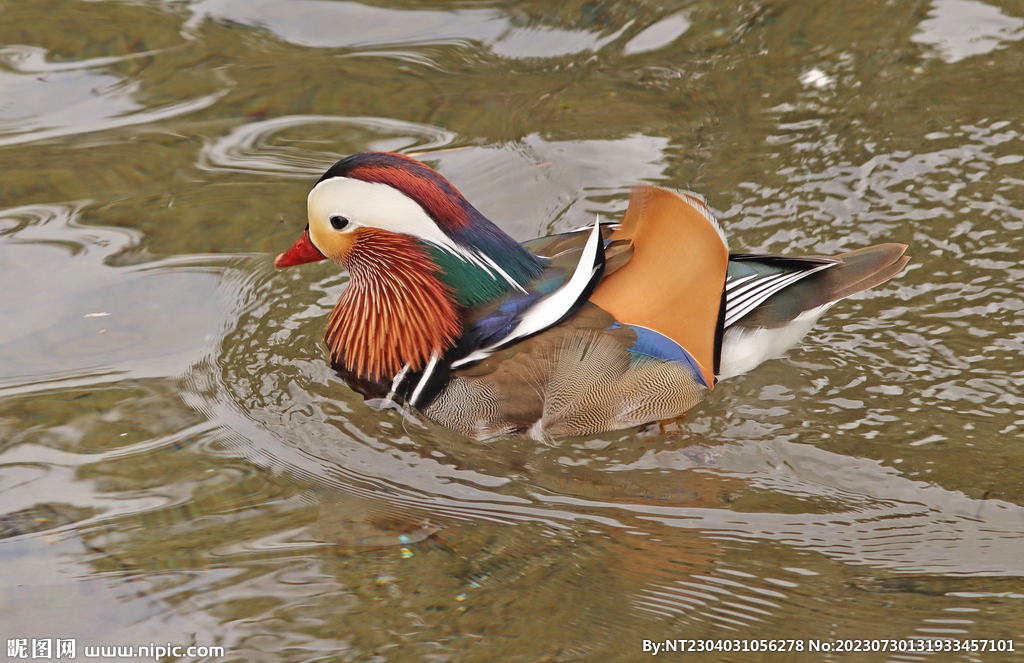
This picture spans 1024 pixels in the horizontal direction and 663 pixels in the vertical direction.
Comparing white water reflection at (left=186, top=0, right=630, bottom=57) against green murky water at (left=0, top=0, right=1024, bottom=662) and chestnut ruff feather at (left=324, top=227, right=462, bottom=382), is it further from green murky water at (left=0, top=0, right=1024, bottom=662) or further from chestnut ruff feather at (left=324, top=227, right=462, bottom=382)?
chestnut ruff feather at (left=324, top=227, right=462, bottom=382)

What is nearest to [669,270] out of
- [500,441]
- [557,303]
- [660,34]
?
[557,303]

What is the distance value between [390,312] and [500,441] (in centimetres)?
66

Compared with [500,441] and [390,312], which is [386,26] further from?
[500,441]

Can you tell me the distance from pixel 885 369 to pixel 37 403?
3.29 m

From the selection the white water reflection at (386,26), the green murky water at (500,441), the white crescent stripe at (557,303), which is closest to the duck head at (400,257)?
the white crescent stripe at (557,303)

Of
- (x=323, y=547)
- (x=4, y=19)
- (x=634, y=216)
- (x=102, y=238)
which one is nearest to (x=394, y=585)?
(x=323, y=547)

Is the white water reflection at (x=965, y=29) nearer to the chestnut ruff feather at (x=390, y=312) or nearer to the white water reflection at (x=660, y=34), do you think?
the white water reflection at (x=660, y=34)

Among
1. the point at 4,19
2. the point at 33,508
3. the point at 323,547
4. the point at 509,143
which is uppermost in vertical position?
the point at 4,19

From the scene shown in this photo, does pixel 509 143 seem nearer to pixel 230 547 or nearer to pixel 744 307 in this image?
pixel 744 307

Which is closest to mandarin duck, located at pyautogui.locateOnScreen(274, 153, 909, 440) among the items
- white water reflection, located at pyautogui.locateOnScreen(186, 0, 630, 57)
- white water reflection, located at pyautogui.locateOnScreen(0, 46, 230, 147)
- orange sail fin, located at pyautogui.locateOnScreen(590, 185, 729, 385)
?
orange sail fin, located at pyautogui.locateOnScreen(590, 185, 729, 385)

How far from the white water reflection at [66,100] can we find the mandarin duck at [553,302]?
2.11m

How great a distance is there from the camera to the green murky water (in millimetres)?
2879

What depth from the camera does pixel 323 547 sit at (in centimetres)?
310

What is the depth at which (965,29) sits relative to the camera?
5344 mm
